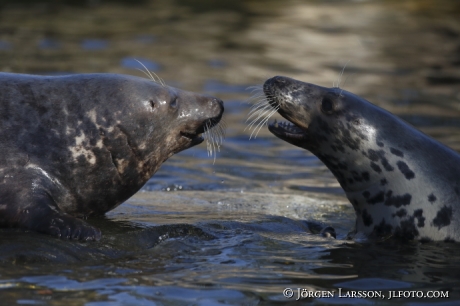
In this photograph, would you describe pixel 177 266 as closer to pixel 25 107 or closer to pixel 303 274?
pixel 303 274

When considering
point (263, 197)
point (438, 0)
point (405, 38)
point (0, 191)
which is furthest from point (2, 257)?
point (438, 0)

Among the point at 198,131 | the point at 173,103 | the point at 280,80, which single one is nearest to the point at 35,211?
the point at 173,103

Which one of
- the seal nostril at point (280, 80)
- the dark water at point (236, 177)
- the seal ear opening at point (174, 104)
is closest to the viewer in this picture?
the dark water at point (236, 177)

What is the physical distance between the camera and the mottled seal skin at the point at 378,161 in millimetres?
7121

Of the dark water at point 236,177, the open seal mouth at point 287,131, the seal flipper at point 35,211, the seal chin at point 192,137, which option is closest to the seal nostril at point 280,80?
the open seal mouth at point 287,131

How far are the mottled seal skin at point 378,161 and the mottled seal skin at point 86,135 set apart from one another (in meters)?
0.73

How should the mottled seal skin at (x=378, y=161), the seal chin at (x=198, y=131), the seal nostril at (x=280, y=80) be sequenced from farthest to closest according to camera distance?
the seal nostril at (x=280, y=80) → the seal chin at (x=198, y=131) → the mottled seal skin at (x=378, y=161)

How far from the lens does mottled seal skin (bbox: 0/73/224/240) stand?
6715 mm

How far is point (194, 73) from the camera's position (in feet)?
56.1

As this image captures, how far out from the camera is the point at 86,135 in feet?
23.3

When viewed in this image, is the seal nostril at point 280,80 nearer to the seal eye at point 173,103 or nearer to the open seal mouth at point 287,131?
the open seal mouth at point 287,131

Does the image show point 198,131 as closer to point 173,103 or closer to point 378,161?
point 173,103

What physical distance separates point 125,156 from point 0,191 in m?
1.14

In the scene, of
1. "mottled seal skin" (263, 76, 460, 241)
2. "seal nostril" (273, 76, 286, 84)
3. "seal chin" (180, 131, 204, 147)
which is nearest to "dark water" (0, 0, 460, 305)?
"mottled seal skin" (263, 76, 460, 241)
